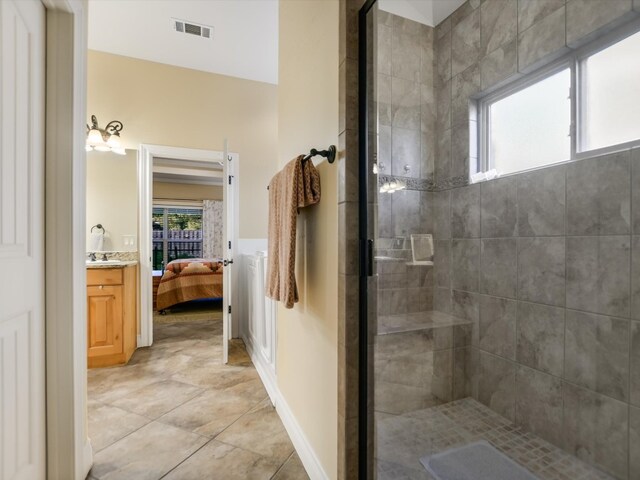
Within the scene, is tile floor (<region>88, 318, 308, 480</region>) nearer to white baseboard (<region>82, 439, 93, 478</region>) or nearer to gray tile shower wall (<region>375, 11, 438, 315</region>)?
white baseboard (<region>82, 439, 93, 478</region>)

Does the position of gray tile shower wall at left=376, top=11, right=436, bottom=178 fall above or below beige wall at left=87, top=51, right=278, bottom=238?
below

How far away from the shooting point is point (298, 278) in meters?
1.66

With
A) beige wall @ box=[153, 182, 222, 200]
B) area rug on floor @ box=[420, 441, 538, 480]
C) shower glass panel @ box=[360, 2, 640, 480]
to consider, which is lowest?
area rug on floor @ box=[420, 441, 538, 480]

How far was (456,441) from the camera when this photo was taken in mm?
1121

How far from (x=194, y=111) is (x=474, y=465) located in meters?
3.84

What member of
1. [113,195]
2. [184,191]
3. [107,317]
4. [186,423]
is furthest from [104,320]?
[184,191]

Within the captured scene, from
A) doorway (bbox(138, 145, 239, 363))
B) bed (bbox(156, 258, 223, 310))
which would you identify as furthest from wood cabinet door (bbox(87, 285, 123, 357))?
bed (bbox(156, 258, 223, 310))

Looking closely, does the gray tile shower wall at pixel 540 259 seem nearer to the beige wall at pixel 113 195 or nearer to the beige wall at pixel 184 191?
the beige wall at pixel 113 195

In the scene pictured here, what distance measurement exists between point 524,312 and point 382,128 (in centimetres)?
79

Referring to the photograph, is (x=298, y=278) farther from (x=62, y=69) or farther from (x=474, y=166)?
(x=62, y=69)

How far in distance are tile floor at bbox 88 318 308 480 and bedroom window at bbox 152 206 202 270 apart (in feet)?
17.9

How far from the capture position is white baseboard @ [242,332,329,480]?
1.40m

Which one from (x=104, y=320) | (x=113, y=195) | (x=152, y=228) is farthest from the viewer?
(x=152, y=228)

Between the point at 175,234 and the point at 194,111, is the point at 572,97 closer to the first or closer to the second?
the point at 194,111
